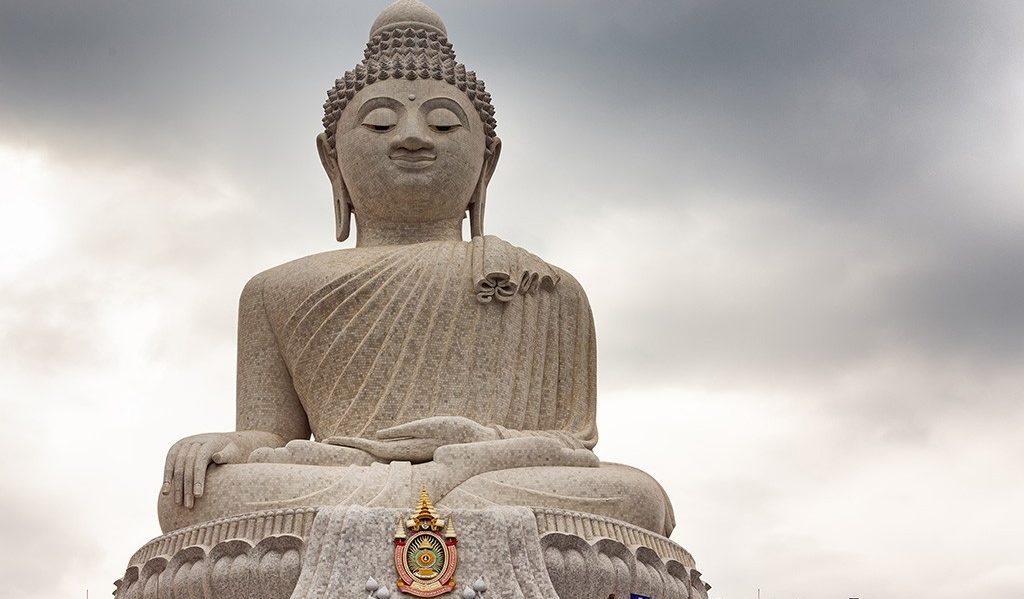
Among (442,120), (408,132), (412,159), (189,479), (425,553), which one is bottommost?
(425,553)

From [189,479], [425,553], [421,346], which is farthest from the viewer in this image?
[421,346]

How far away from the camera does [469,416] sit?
41.6 ft

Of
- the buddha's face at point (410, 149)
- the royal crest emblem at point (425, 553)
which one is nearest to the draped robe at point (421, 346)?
the buddha's face at point (410, 149)

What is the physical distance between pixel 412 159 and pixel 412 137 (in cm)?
18

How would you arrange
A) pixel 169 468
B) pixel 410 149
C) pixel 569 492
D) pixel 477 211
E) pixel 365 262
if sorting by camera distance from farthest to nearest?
pixel 477 211 → pixel 410 149 → pixel 365 262 → pixel 169 468 → pixel 569 492

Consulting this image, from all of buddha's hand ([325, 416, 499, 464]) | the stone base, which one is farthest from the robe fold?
the stone base

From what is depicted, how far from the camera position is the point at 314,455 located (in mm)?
11891

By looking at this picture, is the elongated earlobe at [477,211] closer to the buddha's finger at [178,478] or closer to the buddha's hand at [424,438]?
the buddha's hand at [424,438]

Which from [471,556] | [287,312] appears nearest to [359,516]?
[471,556]

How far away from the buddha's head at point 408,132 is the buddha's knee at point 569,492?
9.07 feet

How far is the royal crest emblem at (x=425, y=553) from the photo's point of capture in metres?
10.6

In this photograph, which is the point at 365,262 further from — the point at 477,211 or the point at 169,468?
the point at 169,468

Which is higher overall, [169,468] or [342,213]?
[342,213]

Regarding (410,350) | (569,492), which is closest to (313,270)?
(410,350)
